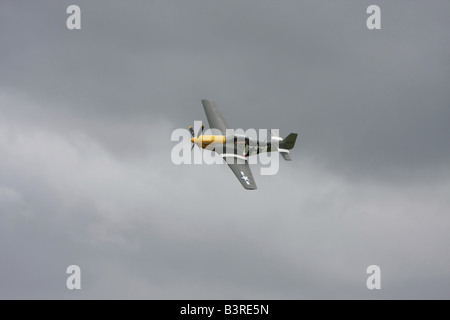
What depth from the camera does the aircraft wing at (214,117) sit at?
76.9 m

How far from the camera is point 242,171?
66312 millimetres

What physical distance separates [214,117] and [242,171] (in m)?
14.8

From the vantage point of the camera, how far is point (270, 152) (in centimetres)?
7438

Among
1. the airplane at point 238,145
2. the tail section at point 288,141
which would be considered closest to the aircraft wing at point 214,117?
the airplane at point 238,145

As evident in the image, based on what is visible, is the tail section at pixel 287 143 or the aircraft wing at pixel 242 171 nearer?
the aircraft wing at pixel 242 171

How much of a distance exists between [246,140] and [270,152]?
4.36 meters

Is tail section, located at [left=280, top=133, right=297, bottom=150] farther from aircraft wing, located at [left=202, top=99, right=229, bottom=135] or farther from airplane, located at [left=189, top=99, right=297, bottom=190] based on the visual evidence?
aircraft wing, located at [left=202, top=99, right=229, bottom=135]

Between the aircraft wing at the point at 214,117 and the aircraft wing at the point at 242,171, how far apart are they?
8.01 metres

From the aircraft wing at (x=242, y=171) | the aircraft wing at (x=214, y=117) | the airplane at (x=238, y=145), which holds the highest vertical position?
the aircraft wing at (x=214, y=117)

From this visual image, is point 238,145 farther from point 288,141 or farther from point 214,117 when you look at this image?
point 214,117

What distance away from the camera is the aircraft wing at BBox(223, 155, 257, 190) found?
6303cm

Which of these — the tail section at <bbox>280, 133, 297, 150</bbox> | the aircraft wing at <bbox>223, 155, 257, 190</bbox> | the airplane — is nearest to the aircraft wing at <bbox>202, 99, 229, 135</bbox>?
the airplane

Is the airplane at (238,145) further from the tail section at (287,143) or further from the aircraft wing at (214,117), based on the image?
the aircraft wing at (214,117)
